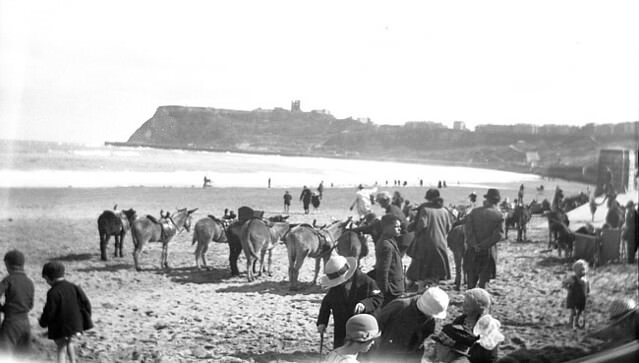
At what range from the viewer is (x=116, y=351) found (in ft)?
6.33

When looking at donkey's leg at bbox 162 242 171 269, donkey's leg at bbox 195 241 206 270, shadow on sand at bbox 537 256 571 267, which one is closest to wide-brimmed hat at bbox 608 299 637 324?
shadow on sand at bbox 537 256 571 267

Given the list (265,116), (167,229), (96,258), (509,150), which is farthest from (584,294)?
(96,258)

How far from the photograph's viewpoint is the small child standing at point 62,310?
69.2 inches

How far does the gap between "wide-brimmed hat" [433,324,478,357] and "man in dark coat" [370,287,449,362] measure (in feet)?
0.28

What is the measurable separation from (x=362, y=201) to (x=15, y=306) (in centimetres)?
137

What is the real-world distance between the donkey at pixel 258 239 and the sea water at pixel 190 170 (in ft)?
1.18

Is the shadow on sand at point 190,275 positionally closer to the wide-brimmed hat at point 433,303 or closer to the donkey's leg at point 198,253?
the donkey's leg at point 198,253

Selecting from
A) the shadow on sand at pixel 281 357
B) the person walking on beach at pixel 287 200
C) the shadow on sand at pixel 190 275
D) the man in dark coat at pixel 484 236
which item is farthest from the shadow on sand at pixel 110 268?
the man in dark coat at pixel 484 236

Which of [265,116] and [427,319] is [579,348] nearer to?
[427,319]

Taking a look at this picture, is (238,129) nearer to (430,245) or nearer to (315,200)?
(315,200)

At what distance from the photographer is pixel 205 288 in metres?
2.31

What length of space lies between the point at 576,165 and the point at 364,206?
991 mm

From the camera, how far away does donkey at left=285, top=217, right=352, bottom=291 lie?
265cm

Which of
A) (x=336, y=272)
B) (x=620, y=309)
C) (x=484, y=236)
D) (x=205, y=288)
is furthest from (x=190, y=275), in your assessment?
(x=620, y=309)
